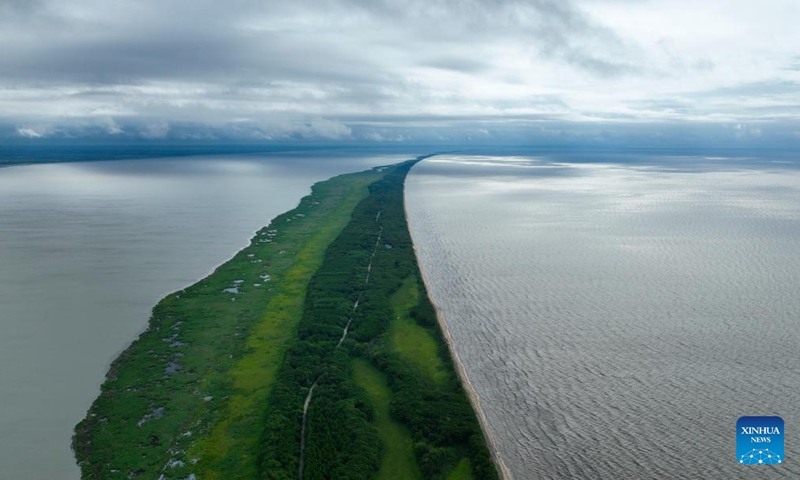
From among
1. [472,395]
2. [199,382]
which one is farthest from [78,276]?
[472,395]

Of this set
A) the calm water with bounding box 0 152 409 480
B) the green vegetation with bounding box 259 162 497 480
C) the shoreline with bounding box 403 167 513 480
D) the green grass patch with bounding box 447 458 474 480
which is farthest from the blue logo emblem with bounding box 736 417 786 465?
the calm water with bounding box 0 152 409 480

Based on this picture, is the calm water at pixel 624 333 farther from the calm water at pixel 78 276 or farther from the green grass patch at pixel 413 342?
the calm water at pixel 78 276

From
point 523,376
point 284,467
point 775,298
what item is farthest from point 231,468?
point 775,298

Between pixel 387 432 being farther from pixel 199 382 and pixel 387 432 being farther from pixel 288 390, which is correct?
pixel 199 382

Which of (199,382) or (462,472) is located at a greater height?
(199,382)

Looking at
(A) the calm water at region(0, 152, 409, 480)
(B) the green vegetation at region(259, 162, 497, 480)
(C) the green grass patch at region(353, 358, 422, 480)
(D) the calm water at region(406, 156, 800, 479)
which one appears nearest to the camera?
(C) the green grass patch at region(353, 358, 422, 480)

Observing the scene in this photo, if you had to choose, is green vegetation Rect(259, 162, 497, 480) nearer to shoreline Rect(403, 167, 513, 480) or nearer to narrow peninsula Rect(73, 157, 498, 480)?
narrow peninsula Rect(73, 157, 498, 480)
